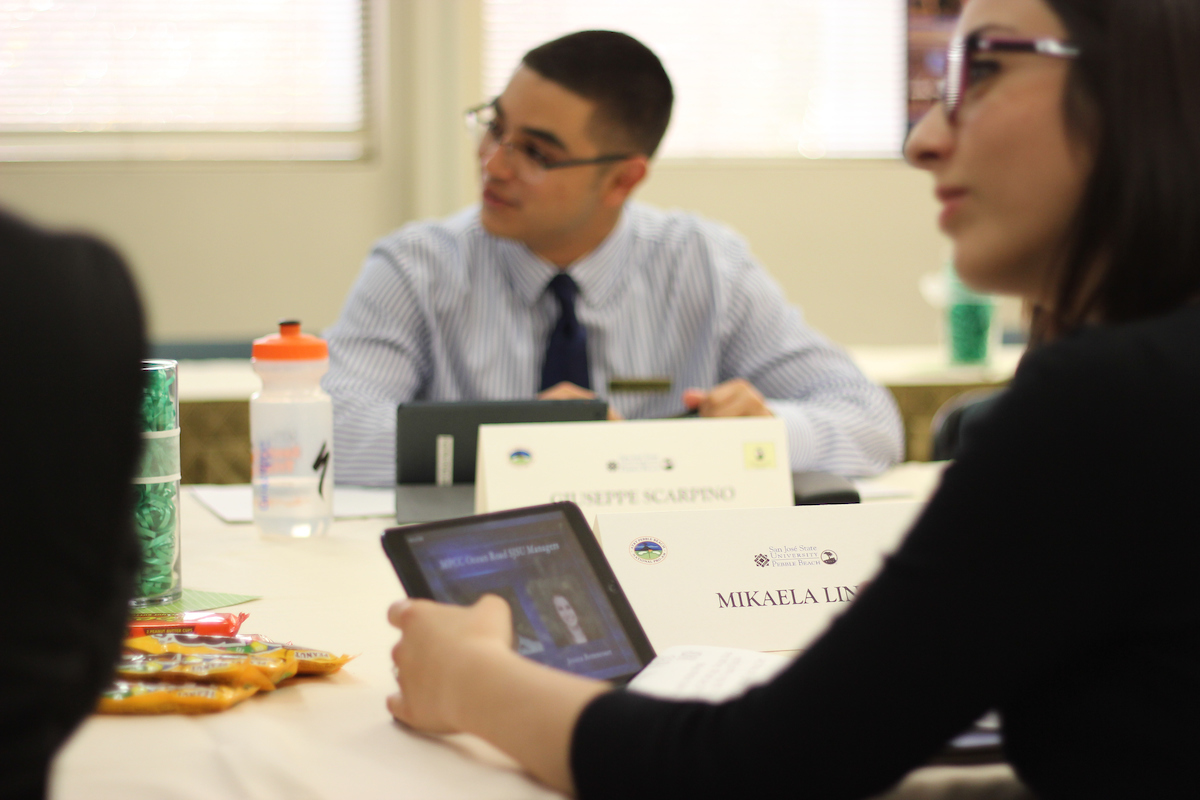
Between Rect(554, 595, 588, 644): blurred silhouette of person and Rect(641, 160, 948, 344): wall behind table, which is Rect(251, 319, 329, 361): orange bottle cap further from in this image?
Rect(641, 160, 948, 344): wall behind table

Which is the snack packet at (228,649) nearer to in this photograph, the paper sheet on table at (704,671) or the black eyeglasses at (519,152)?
the paper sheet on table at (704,671)

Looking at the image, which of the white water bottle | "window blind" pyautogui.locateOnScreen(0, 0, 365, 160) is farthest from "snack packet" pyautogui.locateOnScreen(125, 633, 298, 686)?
"window blind" pyautogui.locateOnScreen(0, 0, 365, 160)

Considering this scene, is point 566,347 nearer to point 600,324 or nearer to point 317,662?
point 600,324

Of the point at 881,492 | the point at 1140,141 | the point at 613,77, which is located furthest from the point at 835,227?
the point at 1140,141

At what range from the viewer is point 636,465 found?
125cm

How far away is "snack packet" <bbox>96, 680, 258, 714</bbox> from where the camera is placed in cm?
75

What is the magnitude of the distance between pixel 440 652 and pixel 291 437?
0.63 m

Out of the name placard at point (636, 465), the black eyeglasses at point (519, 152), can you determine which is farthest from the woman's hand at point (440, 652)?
the black eyeglasses at point (519, 152)

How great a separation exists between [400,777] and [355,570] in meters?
0.53

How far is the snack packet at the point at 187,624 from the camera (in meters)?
0.89

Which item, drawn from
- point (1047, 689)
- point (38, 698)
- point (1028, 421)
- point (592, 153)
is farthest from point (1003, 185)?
point (592, 153)

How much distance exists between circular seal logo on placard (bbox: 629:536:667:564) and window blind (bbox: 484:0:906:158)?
231 cm

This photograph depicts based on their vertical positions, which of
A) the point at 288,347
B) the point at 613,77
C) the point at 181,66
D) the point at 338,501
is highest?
the point at 181,66

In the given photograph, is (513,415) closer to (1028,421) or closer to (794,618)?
(794,618)
